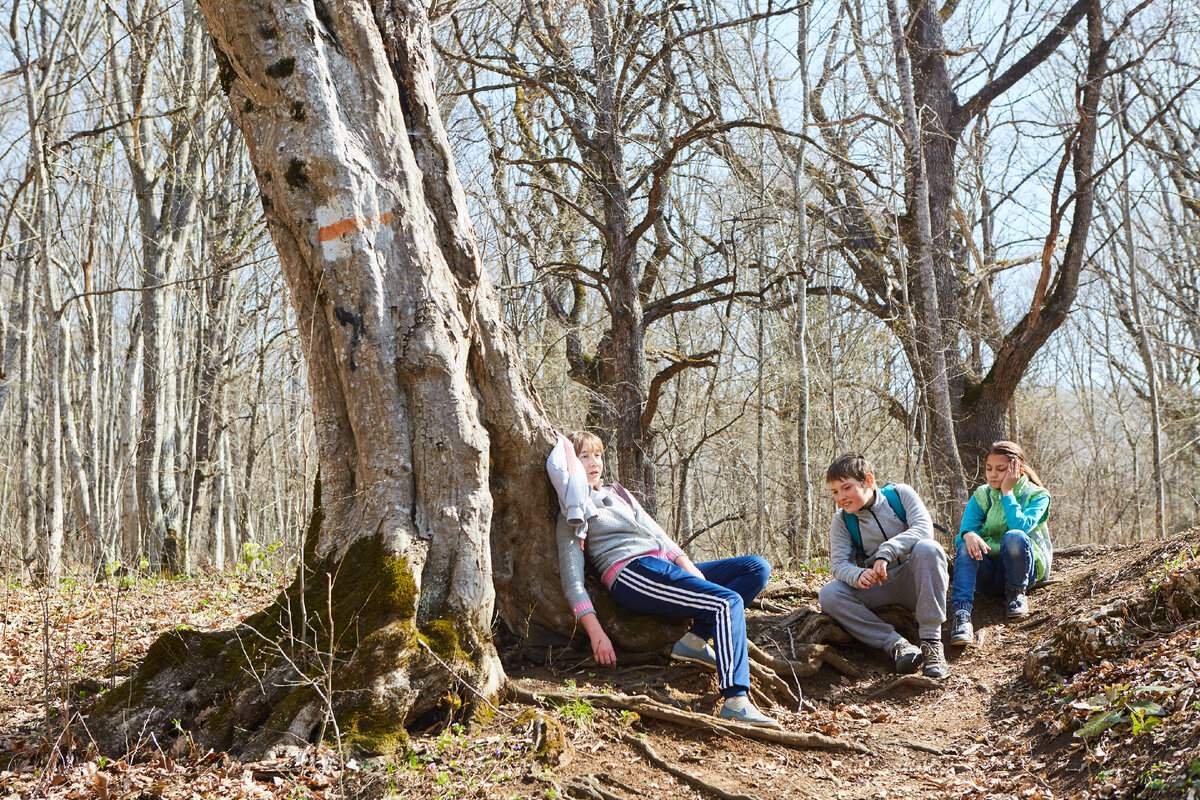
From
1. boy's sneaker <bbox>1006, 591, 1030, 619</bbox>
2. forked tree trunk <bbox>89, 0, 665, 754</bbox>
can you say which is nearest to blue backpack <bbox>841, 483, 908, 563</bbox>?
boy's sneaker <bbox>1006, 591, 1030, 619</bbox>

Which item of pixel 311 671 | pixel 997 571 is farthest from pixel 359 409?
pixel 997 571

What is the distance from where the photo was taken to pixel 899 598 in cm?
598

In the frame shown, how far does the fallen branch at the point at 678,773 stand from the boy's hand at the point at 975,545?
113 inches

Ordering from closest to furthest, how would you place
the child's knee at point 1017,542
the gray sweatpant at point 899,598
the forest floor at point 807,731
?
the forest floor at point 807,731
the gray sweatpant at point 899,598
the child's knee at point 1017,542

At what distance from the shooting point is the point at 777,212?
43.0 ft

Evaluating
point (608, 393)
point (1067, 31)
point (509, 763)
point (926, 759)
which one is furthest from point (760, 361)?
point (509, 763)

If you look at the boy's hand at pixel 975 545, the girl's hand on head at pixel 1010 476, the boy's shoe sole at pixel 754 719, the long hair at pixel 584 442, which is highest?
the long hair at pixel 584 442

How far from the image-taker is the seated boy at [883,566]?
5613 millimetres

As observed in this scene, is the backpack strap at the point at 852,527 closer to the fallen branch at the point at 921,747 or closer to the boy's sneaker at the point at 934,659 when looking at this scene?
the boy's sneaker at the point at 934,659

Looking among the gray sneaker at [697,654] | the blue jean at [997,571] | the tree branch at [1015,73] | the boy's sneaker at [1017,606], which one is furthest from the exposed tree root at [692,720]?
the tree branch at [1015,73]

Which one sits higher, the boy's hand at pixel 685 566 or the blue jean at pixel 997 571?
the boy's hand at pixel 685 566

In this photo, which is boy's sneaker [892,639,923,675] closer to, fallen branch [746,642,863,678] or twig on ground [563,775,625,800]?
fallen branch [746,642,863,678]

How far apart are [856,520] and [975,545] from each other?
0.87 m

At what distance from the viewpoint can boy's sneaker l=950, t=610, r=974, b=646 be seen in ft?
18.8
